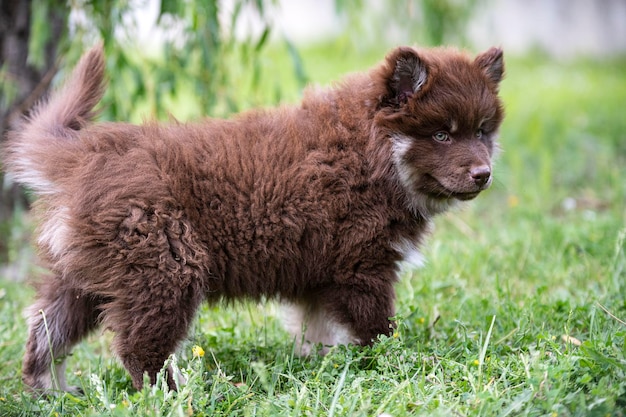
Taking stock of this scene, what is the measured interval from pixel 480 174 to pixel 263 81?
3.53m

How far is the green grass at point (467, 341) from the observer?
10.3ft

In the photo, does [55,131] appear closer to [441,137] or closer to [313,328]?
[313,328]

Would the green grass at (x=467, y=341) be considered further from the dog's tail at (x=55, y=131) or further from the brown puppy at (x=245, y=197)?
the dog's tail at (x=55, y=131)

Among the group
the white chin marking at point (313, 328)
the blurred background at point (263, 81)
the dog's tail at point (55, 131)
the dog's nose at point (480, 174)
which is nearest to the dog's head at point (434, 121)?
the dog's nose at point (480, 174)

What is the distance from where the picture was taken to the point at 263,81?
275 inches

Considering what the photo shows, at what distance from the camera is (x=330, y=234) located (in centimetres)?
388

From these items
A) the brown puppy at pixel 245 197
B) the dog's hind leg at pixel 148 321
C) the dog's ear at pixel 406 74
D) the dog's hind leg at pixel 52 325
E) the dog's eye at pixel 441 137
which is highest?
the dog's ear at pixel 406 74

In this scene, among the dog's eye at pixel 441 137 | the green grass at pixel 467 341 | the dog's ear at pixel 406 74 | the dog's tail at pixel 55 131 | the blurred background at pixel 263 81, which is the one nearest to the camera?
the green grass at pixel 467 341

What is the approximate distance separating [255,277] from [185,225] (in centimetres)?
52

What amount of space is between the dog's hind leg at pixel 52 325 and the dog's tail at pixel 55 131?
59 cm

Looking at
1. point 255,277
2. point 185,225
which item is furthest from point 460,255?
point 185,225

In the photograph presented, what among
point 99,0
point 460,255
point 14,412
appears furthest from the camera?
point 460,255

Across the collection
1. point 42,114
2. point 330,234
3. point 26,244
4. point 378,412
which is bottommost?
point 26,244

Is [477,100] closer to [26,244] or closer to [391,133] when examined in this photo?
[391,133]
